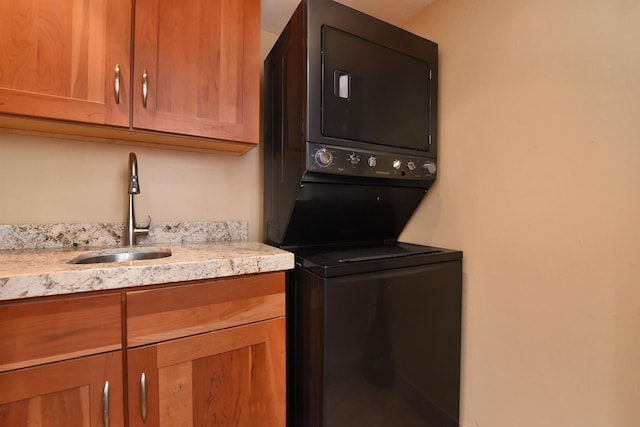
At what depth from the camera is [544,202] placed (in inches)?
44.5

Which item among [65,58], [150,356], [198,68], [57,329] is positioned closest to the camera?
[57,329]

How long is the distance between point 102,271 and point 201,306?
30cm

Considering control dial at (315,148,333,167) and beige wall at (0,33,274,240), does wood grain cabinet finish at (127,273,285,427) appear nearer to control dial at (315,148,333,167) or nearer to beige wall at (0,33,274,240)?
control dial at (315,148,333,167)

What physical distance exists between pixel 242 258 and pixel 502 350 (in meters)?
1.23

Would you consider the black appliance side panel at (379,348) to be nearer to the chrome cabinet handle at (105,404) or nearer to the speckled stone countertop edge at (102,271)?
the speckled stone countertop edge at (102,271)

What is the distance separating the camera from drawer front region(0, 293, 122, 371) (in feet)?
2.36

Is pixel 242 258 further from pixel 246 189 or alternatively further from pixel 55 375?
pixel 246 189

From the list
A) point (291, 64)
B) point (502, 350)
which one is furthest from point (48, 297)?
point (502, 350)

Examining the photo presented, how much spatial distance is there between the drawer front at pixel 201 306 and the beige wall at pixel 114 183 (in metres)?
0.70

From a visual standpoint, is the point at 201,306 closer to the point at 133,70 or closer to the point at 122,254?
the point at 122,254

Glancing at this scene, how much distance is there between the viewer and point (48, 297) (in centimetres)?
75

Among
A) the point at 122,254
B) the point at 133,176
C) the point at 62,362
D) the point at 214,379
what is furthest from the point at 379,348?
the point at 133,176

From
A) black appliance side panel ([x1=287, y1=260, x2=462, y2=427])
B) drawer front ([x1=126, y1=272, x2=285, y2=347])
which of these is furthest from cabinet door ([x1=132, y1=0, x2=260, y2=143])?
black appliance side panel ([x1=287, y1=260, x2=462, y2=427])

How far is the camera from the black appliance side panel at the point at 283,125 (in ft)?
4.01
